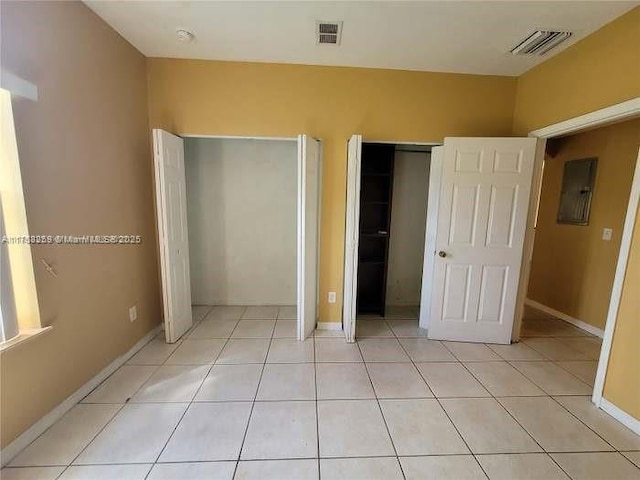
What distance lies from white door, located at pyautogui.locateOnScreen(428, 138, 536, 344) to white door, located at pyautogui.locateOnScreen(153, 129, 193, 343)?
99.9 inches

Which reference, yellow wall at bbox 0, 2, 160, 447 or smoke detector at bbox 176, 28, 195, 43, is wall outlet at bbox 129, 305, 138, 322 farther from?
smoke detector at bbox 176, 28, 195, 43

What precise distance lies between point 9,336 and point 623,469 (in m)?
3.39

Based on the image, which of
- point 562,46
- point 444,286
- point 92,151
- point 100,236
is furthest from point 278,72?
point 444,286

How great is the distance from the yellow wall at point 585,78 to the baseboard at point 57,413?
166 inches

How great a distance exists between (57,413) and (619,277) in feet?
12.3

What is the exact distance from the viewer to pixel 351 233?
105 inches

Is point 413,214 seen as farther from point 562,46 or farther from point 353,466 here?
point 353,466

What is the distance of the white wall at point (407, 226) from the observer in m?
3.49

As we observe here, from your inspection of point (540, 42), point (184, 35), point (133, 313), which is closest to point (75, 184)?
point (133, 313)

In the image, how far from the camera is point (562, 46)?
2275 mm

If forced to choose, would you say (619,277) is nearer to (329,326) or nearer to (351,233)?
(351,233)

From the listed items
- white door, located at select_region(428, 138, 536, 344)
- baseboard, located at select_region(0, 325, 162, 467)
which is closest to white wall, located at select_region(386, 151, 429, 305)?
white door, located at select_region(428, 138, 536, 344)

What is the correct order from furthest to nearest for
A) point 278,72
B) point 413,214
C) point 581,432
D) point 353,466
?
point 413,214
point 278,72
point 581,432
point 353,466

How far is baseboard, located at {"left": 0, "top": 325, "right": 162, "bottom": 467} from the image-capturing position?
1.48 meters
